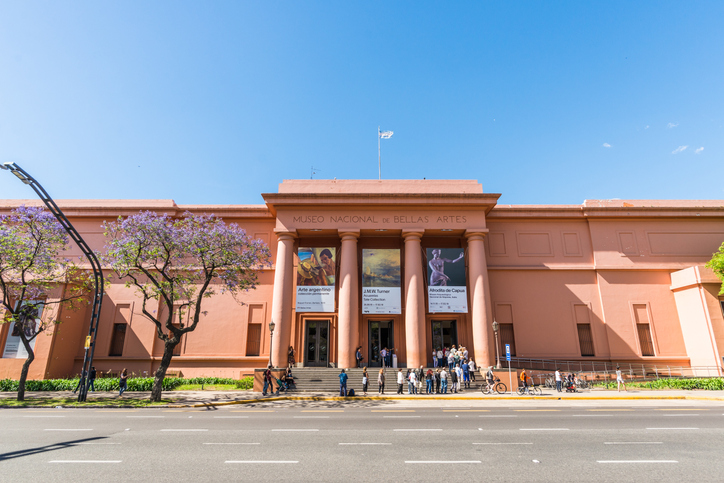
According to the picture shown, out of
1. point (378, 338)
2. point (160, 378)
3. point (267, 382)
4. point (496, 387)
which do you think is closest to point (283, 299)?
point (267, 382)

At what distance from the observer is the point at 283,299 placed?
25.5 metres

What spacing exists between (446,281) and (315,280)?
9.70 m

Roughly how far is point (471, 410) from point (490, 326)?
422 inches

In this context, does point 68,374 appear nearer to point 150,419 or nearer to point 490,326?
point 150,419

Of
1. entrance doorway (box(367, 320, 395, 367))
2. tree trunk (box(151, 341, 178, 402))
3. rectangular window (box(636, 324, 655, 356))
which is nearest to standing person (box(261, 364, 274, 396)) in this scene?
tree trunk (box(151, 341, 178, 402))

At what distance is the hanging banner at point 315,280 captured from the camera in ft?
87.0

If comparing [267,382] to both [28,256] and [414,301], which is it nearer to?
[414,301]

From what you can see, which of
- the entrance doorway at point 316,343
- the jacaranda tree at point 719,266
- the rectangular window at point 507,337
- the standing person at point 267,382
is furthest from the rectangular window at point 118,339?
the jacaranda tree at point 719,266

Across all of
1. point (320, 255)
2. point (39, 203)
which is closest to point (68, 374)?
point (39, 203)

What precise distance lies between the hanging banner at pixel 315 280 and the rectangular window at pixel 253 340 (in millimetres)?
4177

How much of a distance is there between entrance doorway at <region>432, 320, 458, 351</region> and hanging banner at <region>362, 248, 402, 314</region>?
3920mm

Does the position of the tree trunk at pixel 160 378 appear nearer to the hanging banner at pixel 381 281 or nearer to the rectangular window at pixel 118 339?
the rectangular window at pixel 118 339

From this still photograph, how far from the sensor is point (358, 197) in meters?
27.2

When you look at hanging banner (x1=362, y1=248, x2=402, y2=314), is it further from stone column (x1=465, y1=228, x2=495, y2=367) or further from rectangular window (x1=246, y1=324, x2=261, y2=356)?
rectangular window (x1=246, y1=324, x2=261, y2=356)
